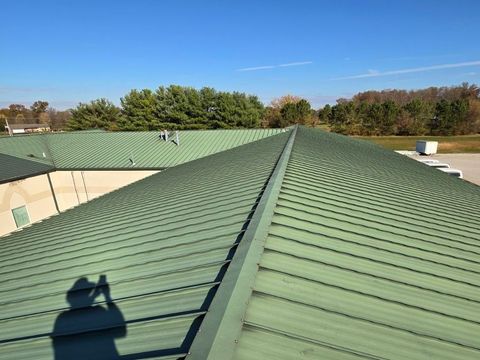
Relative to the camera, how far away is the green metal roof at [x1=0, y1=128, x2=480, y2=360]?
7.95ft

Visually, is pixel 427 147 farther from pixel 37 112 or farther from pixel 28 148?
pixel 37 112

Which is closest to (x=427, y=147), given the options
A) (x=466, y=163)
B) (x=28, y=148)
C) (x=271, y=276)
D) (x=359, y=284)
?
(x=466, y=163)

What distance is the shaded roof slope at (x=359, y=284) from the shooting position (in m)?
2.40

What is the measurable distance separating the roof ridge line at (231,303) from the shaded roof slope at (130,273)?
18cm

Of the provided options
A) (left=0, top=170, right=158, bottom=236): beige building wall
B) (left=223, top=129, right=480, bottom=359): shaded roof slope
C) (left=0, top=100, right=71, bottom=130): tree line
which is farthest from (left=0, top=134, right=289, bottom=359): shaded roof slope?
(left=0, top=100, right=71, bottom=130): tree line

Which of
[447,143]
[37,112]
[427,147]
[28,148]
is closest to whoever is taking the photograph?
[28,148]

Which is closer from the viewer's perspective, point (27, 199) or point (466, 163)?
point (27, 199)

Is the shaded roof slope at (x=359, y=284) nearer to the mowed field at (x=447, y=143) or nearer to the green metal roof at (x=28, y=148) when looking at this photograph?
the green metal roof at (x=28, y=148)

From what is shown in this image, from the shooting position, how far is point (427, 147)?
41.5 metres

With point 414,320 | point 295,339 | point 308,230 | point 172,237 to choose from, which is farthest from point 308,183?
point 295,339

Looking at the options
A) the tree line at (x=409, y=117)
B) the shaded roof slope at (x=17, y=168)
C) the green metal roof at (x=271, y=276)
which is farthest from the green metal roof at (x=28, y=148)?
the tree line at (x=409, y=117)

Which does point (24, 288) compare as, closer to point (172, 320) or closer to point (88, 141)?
point (172, 320)

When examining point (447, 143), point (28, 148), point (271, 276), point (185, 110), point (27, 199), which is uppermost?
point (185, 110)

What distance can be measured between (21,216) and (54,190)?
3.44 m
